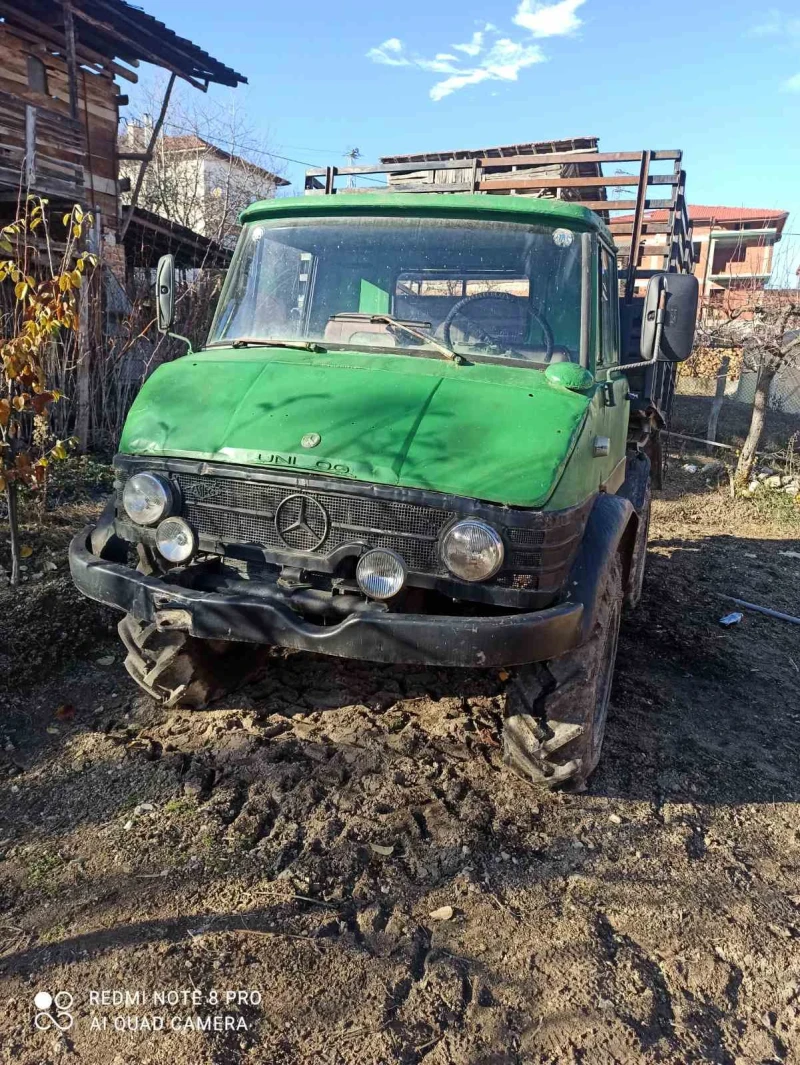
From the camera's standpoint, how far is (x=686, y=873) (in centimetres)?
286

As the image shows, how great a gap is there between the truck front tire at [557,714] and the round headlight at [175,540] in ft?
Answer: 4.67

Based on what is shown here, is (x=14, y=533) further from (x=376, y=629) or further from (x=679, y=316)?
(x=679, y=316)

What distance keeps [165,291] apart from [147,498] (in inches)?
59.1

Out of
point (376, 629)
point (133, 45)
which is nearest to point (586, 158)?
point (376, 629)

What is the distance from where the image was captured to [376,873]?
8.90ft

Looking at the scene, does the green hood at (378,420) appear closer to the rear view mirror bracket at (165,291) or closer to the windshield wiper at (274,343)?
the windshield wiper at (274,343)

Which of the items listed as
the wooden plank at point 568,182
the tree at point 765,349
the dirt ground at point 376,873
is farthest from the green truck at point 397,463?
the tree at point 765,349

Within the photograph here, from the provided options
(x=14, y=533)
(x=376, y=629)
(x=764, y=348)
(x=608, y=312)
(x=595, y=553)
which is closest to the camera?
(x=376, y=629)

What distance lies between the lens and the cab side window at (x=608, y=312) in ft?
11.7

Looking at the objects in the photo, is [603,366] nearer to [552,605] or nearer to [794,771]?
[552,605]

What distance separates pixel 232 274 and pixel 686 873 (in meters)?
3.38

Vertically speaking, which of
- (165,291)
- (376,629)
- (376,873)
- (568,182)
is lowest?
(376,873)

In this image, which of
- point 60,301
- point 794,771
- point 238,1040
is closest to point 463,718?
point 794,771

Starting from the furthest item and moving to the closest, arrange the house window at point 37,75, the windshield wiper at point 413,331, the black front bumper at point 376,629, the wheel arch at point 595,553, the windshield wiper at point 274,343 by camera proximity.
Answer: the house window at point 37,75
the windshield wiper at point 274,343
the windshield wiper at point 413,331
the wheel arch at point 595,553
the black front bumper at point 376,629
